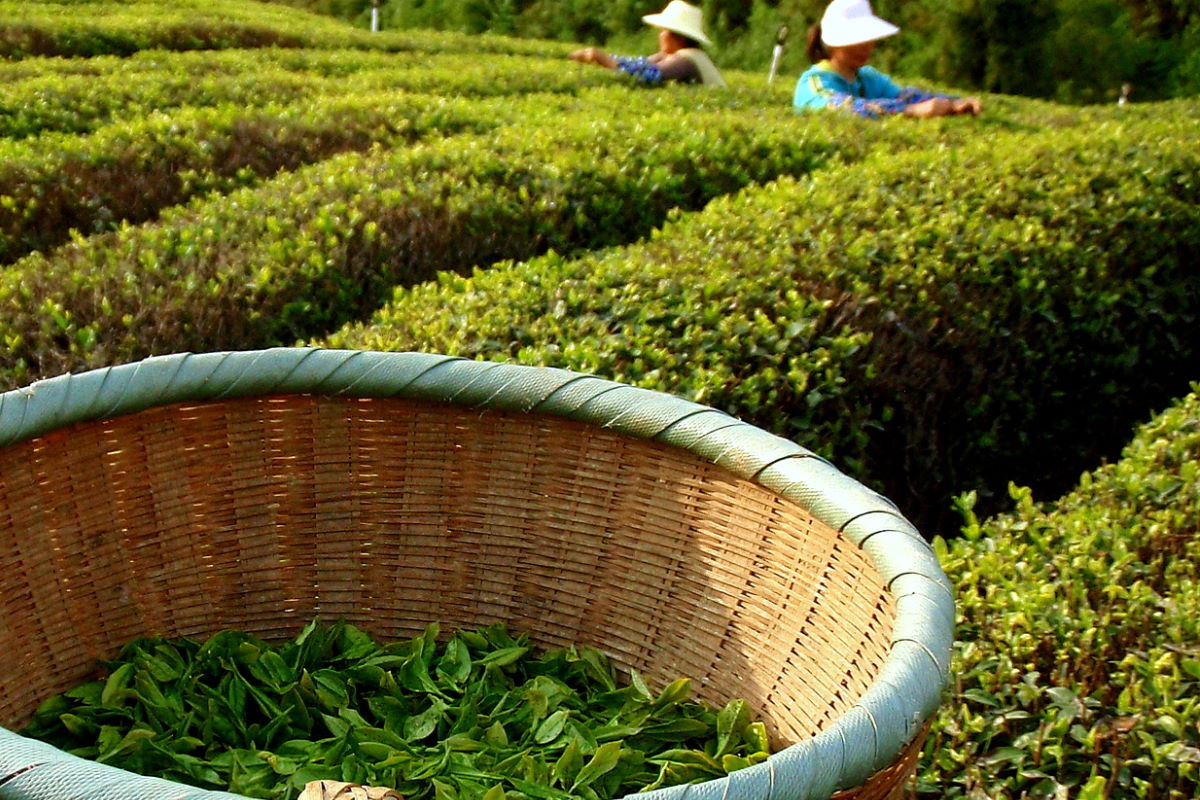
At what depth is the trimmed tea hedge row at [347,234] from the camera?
3443 millimetres

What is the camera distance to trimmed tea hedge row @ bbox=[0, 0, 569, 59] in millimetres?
8359

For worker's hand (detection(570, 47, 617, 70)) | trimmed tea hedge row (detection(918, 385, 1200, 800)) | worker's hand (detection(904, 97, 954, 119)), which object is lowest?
trimmed tea hedge row (detection(918, 385, 1200, 800))

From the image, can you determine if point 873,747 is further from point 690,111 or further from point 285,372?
point 690,111

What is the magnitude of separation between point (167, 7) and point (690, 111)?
7.08 m

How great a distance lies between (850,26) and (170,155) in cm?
405

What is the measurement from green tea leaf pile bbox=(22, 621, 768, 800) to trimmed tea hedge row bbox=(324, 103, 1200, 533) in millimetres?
842

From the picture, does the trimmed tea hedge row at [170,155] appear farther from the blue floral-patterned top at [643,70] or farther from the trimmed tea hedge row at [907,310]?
the blue floral-patterned top at [643,70]

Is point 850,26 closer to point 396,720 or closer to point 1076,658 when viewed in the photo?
point 1076,658

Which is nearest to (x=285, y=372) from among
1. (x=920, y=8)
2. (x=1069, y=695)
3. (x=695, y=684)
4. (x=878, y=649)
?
(x=695, y=684)

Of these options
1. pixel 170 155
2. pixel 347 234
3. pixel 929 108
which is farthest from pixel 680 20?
pixel 347 234

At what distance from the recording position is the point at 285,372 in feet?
6.86

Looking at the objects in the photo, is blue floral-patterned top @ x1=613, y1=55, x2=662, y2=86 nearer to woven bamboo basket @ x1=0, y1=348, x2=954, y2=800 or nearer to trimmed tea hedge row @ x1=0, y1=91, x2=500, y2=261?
trimmed tea hedge row @ x1=0, y1=91, x2=500, y2=261

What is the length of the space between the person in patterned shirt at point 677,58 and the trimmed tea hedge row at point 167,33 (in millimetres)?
2639

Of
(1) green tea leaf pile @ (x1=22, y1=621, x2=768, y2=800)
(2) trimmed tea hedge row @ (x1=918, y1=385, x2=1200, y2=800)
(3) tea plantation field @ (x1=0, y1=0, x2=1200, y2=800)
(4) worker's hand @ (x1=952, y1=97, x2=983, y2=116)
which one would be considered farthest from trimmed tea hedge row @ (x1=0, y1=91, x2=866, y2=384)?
(2) trimmed tea hedge row @ (x1=918, y1=385, x2=1200, y2=800)
